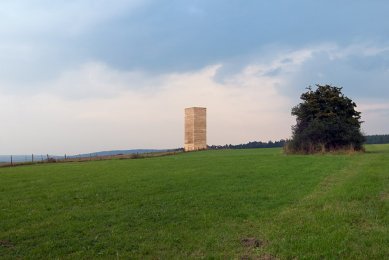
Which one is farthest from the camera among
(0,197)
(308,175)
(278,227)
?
(308,175)

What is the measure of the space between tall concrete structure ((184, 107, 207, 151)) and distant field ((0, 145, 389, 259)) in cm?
5739

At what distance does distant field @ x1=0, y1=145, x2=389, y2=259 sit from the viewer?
778cm

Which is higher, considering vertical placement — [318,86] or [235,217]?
[318,86]

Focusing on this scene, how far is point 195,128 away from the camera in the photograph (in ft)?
246

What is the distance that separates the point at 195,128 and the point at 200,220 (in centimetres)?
6456

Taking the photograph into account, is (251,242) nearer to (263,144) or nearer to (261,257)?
(261,257)

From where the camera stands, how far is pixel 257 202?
12.8 metres

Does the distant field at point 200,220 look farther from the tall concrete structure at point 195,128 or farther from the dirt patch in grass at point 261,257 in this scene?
the tall concrete structure at point 195,128

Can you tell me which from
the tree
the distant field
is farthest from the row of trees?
the distant field

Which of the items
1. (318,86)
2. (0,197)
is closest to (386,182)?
(0,197)

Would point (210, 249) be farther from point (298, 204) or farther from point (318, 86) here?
point (318, 86)

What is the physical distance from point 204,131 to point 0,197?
62027 mm

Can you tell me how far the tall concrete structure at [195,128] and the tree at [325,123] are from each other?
32.9m

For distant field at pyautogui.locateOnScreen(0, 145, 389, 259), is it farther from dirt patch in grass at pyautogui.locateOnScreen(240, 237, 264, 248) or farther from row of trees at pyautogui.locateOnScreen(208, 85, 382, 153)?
row of trees at pyautogui.locateOnScreen(208, 85, 382, 153)
